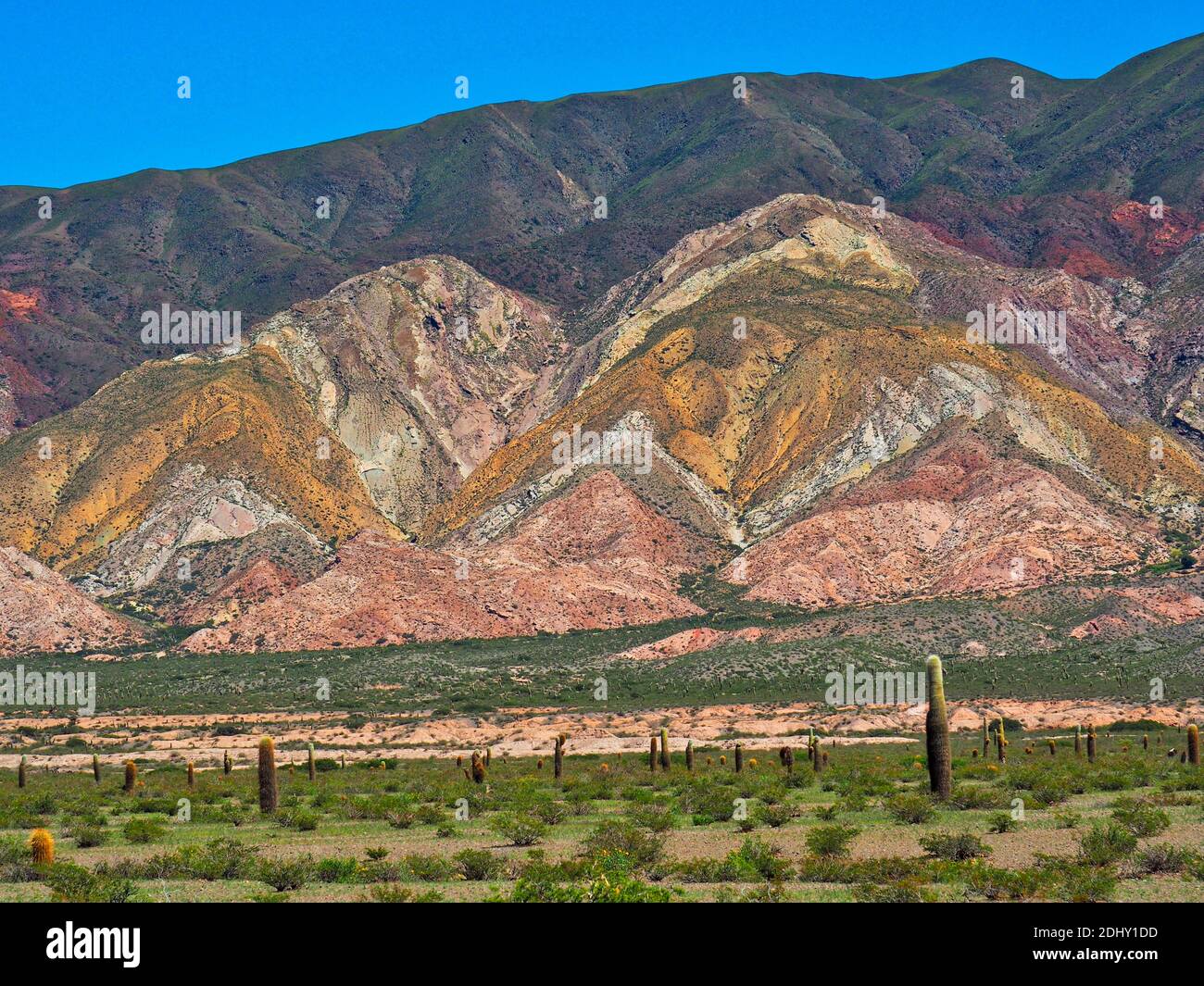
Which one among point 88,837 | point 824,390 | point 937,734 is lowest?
point 88,837

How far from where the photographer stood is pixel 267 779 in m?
35.7

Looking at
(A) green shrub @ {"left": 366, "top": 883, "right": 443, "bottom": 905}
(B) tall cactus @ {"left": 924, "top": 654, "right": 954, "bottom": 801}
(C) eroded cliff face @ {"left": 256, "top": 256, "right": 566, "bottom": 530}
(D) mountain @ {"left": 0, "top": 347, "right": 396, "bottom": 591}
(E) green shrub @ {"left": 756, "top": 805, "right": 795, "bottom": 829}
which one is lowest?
(E) green shrub @ {"left": 756, "top": 805, "right": 795, "bottom": 829}

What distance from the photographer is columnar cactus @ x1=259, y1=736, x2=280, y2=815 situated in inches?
1405

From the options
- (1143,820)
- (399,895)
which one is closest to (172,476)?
(1143,820)

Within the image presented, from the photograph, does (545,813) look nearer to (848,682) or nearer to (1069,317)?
(848,682)

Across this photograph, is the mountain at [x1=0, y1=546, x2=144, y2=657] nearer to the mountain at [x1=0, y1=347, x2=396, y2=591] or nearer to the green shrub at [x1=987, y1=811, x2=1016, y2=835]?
the mountain at [x1=0, y1=347, x2=396, y2=591]

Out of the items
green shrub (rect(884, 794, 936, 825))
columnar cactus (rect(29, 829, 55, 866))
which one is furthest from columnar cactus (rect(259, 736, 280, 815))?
green shrub (rect(884, 794, 936, 825))

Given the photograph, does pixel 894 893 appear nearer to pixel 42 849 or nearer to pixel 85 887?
pixel 85 887

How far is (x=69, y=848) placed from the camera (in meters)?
30.8

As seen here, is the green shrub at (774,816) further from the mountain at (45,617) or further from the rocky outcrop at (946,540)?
the mountain at (45,617)

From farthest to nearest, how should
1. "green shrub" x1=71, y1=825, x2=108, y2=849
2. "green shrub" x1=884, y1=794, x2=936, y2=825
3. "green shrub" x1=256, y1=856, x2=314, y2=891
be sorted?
"green shrub" x1=71, y1=825, x2=108, y2=849
"green shrub" x1=884, y1=794, x2=936, y2=825
"green shrub" x1=256, y1=856, x2=314, y2=891

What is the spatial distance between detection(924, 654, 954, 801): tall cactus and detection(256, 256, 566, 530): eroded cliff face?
391ft

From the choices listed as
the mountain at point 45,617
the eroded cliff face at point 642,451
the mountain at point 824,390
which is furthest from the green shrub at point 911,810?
the mountain at point 45,617

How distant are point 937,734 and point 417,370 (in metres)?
140
